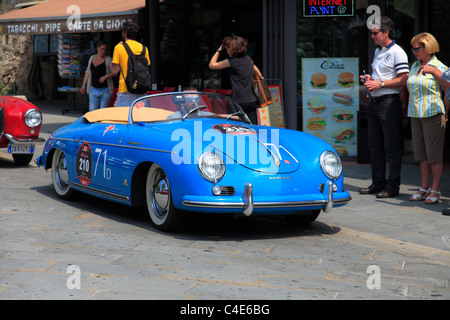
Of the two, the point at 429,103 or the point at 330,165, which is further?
the point at 429,103

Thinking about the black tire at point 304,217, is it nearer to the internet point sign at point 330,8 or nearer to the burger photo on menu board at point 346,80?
the burger photo on menu board at point 346,80

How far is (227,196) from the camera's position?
18.8ft

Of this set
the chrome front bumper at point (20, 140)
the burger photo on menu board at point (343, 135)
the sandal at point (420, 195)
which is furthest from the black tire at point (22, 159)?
the sandal at point (420, 195)

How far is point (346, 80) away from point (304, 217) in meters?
4.46

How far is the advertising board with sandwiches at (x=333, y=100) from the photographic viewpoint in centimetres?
1055

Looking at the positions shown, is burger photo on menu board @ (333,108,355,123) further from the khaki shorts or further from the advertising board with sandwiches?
the khaki shorts

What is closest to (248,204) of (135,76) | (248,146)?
(248,146)

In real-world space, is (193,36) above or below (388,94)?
above

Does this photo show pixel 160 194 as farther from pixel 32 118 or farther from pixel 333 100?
pixel 333 100

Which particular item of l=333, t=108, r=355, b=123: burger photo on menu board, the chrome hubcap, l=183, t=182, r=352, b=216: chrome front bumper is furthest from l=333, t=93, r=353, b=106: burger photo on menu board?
the chrome hubcap

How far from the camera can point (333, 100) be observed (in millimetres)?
10664

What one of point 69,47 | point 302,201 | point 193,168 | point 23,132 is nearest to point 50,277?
point 193,168
